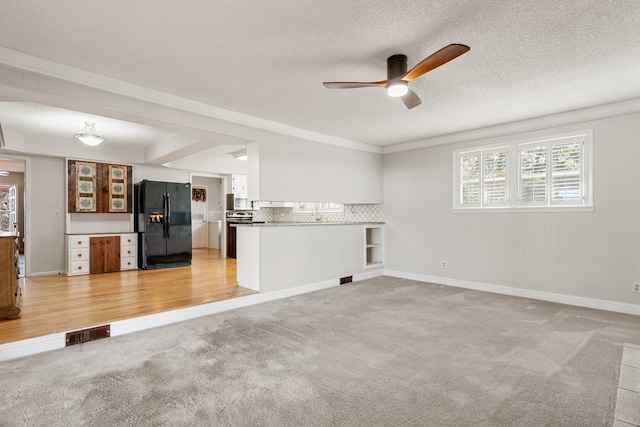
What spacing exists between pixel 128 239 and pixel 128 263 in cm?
50

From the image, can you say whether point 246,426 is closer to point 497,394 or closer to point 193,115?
point 497,394

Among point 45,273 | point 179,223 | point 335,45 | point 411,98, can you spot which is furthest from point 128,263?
point 411,98

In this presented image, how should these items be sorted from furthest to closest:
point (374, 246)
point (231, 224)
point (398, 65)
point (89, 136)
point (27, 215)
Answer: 1. point (231, 224)
2. point (374, 246)
3. point (27, 215)
4. point (89, 136)
5. point (398, 65)

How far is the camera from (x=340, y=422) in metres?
1.93

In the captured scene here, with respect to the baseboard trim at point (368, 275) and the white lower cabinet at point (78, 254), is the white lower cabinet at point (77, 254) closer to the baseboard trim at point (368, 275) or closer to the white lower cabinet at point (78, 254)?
the white lower cabinet at point (78, 254)

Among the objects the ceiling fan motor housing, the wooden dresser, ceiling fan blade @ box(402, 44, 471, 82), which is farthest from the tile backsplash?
ceiling fan blade @ box(402, 44, 471, 82)

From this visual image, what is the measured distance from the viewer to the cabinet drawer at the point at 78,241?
243 inches

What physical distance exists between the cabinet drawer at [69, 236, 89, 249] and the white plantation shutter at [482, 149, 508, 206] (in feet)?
23.8

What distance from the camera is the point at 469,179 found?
18.2 ft

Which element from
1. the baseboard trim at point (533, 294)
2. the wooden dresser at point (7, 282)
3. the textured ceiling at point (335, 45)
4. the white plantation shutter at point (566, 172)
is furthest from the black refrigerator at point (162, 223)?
the white plantation shutter at point (566, 172)

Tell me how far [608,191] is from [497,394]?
3.51 m

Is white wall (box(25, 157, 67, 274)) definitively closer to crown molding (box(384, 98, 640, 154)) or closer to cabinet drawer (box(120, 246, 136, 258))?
cabinet drawer (box(120, 246, 136, 258))

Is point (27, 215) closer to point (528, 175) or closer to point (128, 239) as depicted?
→ point (128, 239)

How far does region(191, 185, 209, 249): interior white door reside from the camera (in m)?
10.8
